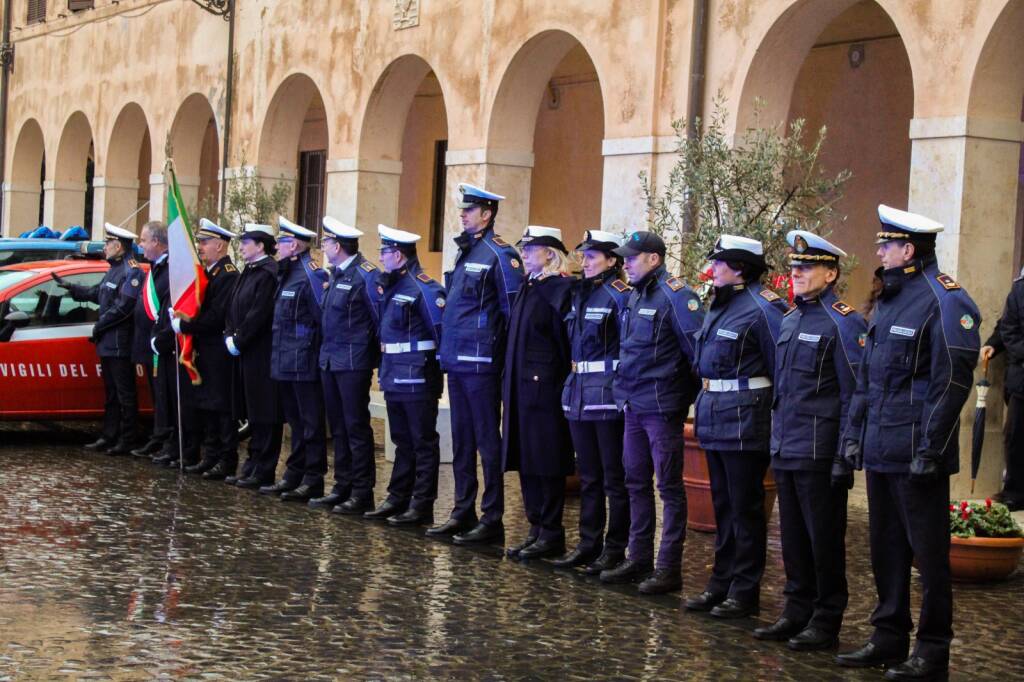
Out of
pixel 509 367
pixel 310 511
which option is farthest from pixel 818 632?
pixel 310 511

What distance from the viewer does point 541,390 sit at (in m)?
9.13

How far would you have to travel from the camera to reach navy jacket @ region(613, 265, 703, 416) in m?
8.22

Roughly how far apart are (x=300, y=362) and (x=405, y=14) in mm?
7742

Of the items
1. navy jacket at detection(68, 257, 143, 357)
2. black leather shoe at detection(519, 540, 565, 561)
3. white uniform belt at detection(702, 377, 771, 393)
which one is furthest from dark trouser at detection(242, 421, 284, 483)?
white uniform belt at detection(702, 377, 771, 393)

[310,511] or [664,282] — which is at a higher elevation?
[664,282]

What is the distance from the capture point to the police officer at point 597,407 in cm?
865

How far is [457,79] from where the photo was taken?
660 inches

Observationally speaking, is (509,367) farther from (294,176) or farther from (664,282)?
(294,176)

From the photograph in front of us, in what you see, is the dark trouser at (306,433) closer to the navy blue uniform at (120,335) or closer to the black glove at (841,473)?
the navy blue uniform at (120,335)

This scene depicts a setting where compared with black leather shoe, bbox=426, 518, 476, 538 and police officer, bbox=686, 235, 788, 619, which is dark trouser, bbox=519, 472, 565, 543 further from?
police officer, bbox=686, 235, 788, 619

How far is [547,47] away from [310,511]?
275 inches

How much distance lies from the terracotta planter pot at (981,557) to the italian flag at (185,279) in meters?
5.76

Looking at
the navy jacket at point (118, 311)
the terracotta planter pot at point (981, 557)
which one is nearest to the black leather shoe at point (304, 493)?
the navy jacket at point (118, 311)

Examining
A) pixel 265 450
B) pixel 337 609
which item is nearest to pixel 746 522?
pixel 337 609
